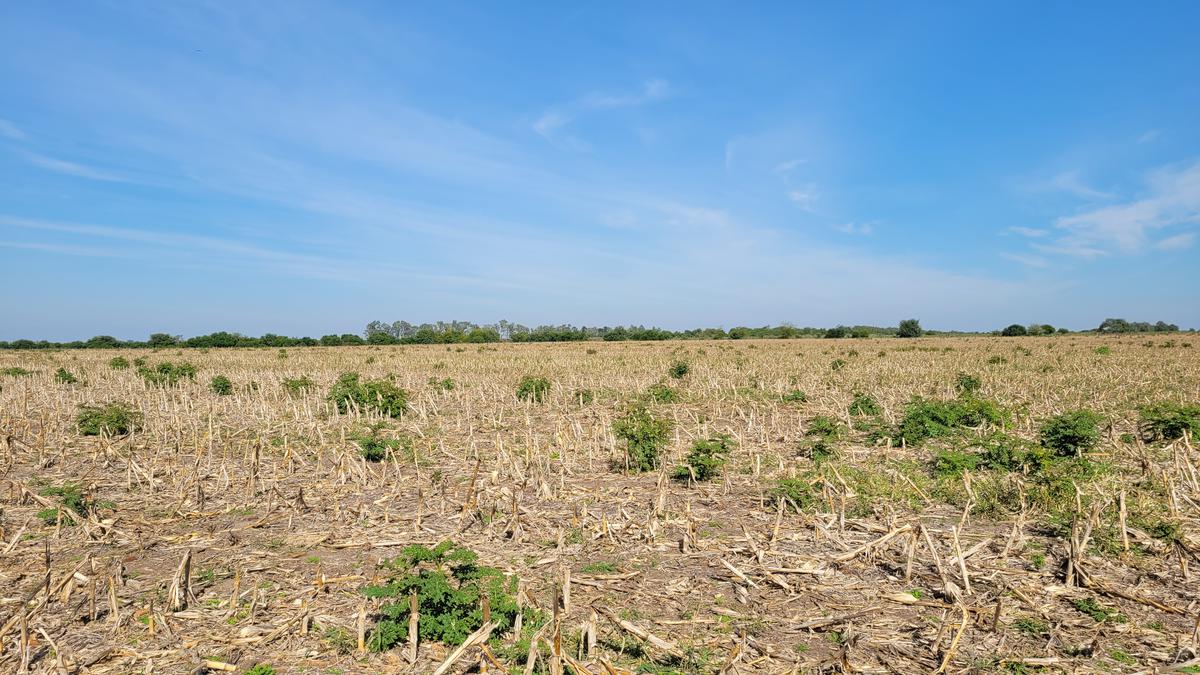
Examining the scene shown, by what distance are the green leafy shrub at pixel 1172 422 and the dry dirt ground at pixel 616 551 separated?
12.2 inches

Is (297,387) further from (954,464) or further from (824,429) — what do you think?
(954,464)

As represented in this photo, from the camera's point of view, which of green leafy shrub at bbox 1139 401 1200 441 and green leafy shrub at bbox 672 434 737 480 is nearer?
green leafy shrub at bbox 672 434 737 480

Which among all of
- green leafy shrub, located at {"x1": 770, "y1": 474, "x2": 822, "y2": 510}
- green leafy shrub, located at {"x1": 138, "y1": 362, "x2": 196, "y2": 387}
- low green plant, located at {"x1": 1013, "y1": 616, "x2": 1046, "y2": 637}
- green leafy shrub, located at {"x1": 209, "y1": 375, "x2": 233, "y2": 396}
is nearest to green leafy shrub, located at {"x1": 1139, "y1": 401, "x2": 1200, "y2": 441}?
green leafy shrub, located at {"x1": 770, "y1": 474, "x2": 822, "y2": 510}

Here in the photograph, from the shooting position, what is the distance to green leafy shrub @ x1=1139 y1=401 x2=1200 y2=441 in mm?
11320

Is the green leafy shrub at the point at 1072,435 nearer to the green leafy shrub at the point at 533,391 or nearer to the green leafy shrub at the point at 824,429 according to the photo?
the green leafy shrub at the point at 824,429

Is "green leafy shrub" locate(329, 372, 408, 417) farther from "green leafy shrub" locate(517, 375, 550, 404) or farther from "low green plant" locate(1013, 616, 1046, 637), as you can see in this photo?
"low green plant" locate(1013, 616, 1046, 637)

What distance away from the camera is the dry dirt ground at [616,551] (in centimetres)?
478

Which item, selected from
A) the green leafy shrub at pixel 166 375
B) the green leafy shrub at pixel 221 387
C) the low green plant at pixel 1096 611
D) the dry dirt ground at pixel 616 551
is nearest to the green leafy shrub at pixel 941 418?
the dry dirt ground at pixel 616 551

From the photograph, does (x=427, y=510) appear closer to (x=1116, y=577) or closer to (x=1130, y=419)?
(x=1116, y=577)

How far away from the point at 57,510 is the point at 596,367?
2332 cm

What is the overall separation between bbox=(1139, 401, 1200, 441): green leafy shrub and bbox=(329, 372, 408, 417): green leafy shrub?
16000 millimetres

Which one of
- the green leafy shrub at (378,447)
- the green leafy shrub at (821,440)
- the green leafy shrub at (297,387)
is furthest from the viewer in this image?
the green leafy shrub at (297,387)

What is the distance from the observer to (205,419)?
1568cm

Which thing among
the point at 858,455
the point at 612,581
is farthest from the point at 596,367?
the point at 612,581
